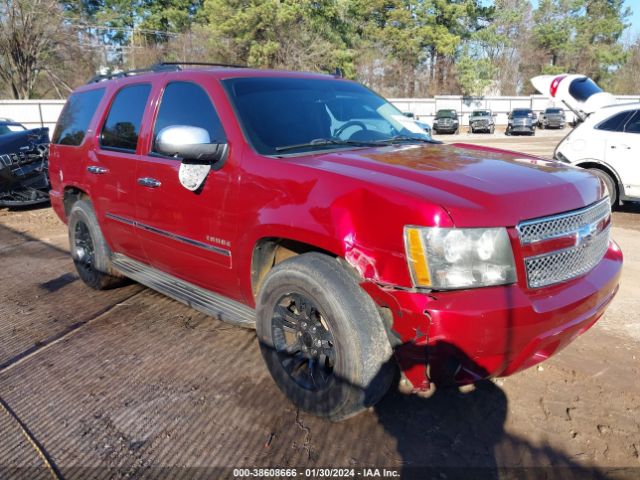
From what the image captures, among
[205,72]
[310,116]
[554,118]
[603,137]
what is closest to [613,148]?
[603,137]

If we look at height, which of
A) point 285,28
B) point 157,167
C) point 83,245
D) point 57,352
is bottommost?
point 57,352

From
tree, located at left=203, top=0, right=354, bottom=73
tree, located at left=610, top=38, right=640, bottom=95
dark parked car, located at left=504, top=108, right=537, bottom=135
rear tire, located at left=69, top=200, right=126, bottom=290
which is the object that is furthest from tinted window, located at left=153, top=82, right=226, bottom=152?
tree, located at left=610, top=38, right=640, bottom=95

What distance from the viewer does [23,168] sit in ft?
28.7

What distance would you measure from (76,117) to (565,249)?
438 centimetres

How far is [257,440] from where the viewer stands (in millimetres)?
2680

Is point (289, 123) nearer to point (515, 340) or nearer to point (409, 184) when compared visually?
point (409, 184)

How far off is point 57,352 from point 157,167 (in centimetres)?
151

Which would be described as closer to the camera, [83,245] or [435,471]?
[435,471]

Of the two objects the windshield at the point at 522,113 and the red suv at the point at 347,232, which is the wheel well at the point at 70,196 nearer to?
the red suv at the point at 347,232

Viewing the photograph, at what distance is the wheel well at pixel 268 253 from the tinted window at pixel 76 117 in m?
2.51

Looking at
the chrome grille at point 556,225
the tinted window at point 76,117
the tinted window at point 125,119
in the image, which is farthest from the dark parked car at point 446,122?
the chrome grille at point 556,225

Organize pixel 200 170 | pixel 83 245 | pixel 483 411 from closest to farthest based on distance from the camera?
pixel 483 411, pixel 200 170, pixel 83 245

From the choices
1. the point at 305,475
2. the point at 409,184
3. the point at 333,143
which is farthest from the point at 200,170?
the point at 305,475

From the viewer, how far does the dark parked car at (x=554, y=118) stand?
37125 millimetres
